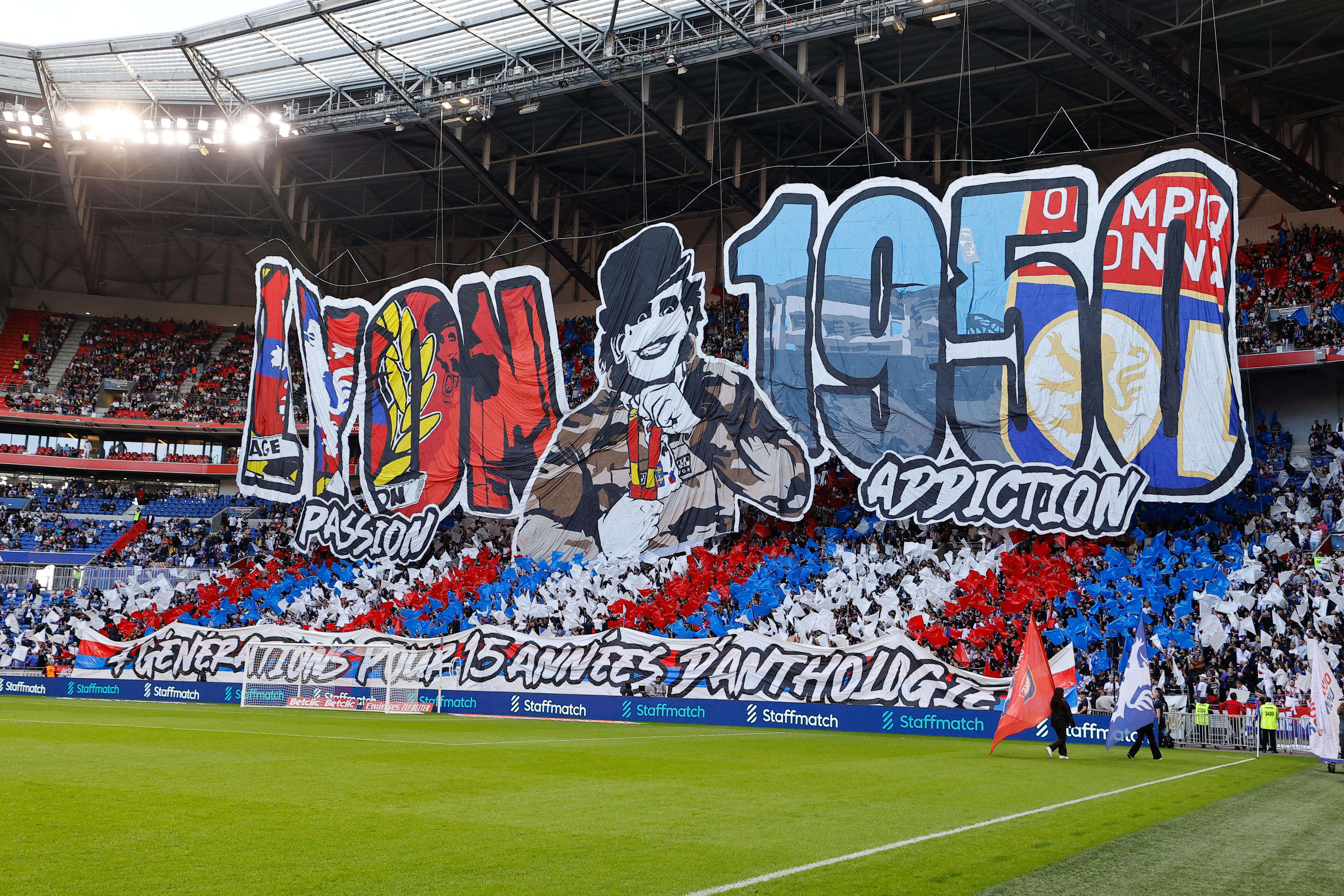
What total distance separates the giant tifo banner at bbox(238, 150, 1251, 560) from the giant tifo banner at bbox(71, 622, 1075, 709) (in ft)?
16.9

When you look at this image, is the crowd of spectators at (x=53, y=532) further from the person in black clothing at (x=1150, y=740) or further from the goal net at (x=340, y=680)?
the person in black clothing at (x=1150, y=740)

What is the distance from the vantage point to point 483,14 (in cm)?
3566

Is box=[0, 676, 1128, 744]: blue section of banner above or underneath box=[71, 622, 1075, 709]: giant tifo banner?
underneath

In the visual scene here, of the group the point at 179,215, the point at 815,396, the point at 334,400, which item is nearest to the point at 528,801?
the point at 815,396

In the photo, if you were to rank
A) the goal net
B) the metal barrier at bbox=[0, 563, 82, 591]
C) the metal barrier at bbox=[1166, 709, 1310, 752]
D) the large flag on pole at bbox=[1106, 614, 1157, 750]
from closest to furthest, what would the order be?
the large flag on pole at bbox=[1106, 614, 1157, 750] < the metal barrier at bbox=[1166, 709, 1310, 752] < the goal net < the metal barrier at bbox=[0, 563, 82, 591]

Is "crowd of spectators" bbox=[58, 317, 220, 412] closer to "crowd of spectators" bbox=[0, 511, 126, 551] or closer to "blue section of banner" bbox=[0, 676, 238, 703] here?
"crowd of spectators" bbox=[0, 511, 126, 551]

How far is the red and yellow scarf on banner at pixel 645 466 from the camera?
35438 mm

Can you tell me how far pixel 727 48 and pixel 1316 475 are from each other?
2089 centimetres

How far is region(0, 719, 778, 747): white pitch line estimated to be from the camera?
760 inches

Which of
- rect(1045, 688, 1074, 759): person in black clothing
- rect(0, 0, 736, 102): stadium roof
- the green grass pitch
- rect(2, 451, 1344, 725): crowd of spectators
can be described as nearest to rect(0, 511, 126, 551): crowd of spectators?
rect(2, 451, 1344, 725): crowd of spectators

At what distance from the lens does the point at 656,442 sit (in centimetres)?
3556

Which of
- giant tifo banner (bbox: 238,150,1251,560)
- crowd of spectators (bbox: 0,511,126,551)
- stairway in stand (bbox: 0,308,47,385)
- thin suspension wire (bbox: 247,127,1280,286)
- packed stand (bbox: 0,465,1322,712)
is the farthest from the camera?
stairway in stand (bbox: 0,308,47,385)

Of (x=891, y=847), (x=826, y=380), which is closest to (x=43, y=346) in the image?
(x=826, y=380)

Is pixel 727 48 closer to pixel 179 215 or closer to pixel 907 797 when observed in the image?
pixel 907 797
